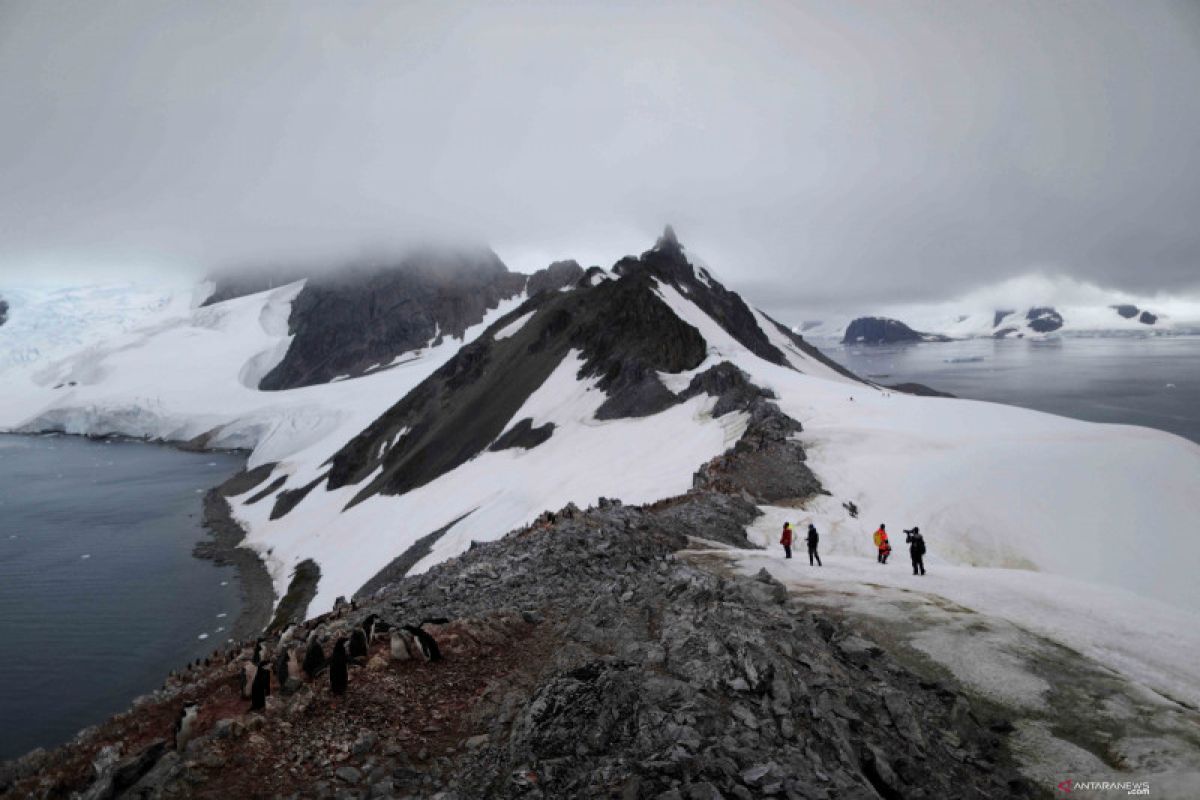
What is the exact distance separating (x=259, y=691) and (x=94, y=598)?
198ft

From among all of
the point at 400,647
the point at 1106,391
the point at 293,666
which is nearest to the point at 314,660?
the point at 293,666

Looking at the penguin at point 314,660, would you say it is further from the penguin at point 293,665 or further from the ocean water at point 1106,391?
the ocean water at point 1106,391

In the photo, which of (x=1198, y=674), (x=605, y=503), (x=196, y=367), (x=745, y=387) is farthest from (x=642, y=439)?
(x=196, y=367)

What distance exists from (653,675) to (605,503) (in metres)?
14.1

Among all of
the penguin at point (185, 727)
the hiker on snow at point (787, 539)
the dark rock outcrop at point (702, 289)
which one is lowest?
the hiker on snow at point (787, 539)

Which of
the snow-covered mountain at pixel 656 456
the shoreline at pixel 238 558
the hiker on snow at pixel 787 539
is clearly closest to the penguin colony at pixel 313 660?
the hiker on snow at pixel 787 539

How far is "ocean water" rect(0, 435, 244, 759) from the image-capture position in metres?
36.1

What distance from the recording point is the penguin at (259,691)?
28.9ft

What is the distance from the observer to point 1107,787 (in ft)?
27.6

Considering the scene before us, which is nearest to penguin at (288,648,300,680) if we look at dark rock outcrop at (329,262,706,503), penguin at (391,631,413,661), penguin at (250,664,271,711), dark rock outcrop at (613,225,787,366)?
penguin at (250,664,271,711)

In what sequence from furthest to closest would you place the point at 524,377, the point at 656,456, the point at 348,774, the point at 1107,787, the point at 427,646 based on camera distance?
the point at 524,377, the point at 656,456, the point at 427,646, the point at 1107,787, the point at 348,774

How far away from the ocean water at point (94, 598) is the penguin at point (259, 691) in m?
35.6

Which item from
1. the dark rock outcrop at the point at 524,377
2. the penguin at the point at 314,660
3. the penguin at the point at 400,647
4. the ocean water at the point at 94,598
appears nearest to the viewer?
the penguin at the point at 314,660

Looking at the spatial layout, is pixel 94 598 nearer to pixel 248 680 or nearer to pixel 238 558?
pixel 238 558
